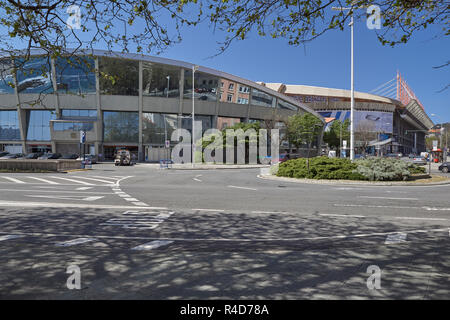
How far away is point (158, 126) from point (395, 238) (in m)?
46.9

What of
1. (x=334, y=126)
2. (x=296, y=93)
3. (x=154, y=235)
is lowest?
(x=154, y=235)

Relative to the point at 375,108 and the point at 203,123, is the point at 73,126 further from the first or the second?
the point at 375,108

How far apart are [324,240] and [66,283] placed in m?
4.50

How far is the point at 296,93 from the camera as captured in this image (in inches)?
4122

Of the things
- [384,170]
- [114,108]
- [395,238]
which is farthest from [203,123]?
[395,238]

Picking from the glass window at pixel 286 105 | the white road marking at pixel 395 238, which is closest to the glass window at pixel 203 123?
the glass window at pixel 286 105

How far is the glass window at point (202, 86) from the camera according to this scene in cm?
4878

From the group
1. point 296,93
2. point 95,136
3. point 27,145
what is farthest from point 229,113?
point 296,93

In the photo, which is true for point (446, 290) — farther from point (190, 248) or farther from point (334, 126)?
point (334, 126)

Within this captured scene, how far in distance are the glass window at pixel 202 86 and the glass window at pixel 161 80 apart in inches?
63.5

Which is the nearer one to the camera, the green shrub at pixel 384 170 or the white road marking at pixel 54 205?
the white road marking at pixel 54 205

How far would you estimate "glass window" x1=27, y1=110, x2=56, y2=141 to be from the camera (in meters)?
48.2

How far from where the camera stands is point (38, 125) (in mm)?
48375

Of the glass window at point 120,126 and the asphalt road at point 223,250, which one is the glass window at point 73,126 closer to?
the glass window at point 120,126
